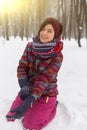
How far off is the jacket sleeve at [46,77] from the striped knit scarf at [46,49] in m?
0.08

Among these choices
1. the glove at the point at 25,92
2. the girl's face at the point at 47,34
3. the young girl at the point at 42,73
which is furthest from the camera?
the girl's face at the point at 47,34

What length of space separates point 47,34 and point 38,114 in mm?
849

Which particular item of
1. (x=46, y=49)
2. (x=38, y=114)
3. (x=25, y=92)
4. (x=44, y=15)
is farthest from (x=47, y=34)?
(x=44, y=15)

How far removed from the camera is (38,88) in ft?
10.2

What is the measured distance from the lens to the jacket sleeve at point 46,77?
3.11 metres

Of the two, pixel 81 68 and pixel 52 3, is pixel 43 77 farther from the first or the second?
pixel 52 3

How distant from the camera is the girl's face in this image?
334 cm

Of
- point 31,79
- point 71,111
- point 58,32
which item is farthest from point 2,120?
point 58,32

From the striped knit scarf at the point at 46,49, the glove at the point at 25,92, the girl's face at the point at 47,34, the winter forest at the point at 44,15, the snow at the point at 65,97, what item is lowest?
the snow at the point at 65,97

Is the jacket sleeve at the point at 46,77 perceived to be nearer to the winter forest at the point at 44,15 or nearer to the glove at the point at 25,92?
the glove at the point at 25,92

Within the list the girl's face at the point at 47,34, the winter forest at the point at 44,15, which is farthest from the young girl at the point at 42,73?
the winter forest at the point at 44,15

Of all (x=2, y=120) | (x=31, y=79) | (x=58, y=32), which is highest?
(x=58, y=32)

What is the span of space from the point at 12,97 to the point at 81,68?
8.89 ft

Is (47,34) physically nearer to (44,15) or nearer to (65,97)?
(65,97)
